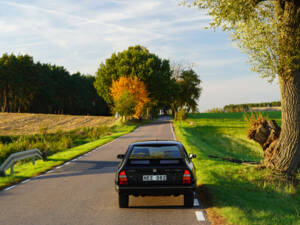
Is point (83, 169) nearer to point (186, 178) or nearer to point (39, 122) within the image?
point (186, 178)

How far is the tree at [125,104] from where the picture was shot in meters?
52.3

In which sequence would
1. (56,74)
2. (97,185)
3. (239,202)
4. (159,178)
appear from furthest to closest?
(56,74) < (97,185) < (239,202) < (159,178)

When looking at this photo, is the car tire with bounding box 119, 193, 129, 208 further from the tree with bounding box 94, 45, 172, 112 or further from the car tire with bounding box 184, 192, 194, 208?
the tree with bounding box 94, 45, 172, 112

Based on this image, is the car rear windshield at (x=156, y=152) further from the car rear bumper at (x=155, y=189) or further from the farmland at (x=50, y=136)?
the farmland at (x=50, y=136)

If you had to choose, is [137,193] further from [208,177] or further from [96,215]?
[208,177]

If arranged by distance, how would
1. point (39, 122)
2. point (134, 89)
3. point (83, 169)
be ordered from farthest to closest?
point (39, 122), point (134, 89), point (83, 169)

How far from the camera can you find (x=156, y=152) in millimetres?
8180

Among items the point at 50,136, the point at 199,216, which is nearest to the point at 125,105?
the point at 50,136

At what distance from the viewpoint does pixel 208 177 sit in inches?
448

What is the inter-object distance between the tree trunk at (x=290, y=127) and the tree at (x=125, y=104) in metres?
40.1

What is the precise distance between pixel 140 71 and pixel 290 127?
48671 mm

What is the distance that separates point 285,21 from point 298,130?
12.8 feet

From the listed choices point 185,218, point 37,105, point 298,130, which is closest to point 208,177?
point 298,130

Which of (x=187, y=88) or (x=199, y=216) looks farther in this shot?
(x=187, y=88)
